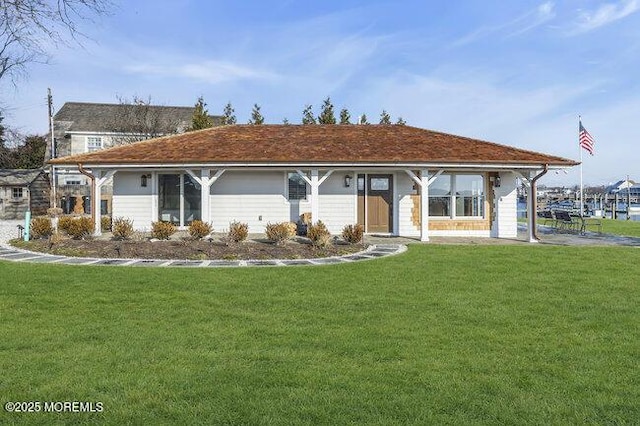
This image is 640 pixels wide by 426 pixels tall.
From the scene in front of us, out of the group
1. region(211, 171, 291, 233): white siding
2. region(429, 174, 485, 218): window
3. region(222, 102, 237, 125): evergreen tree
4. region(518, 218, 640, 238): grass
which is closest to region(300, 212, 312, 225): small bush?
region(211, 171, 291, 233): white siding

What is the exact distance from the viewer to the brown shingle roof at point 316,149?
15.2 m

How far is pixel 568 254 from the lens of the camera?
12.0m

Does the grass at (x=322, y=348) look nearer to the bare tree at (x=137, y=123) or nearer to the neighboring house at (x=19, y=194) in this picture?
the neighboring house at (x=19, y=194)

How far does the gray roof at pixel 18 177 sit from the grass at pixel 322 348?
27003 mm

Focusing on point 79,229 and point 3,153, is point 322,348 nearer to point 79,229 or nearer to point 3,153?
point 79,229

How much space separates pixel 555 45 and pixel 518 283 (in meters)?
11.4

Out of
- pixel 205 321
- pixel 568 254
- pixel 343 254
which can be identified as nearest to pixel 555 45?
pixel 568 254

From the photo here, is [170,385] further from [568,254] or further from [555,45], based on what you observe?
[555,45]

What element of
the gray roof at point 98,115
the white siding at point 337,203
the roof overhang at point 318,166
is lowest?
the white siding at point 337,203

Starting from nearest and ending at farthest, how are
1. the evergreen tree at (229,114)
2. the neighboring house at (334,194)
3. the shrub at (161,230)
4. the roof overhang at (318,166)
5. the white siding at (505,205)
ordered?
1. the shrub at (161,230)
2. the roof overhang at (318,166)
3. the neighboring house at (334,194)
4. the white siding at (505,205)
5. the evergreen tree at (229,114)

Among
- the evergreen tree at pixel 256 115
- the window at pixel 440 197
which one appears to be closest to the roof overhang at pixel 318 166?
the window at pixel 440 197

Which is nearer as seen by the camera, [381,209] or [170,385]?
[170,385]

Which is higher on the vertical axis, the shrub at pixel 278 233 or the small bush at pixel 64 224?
the small bush at pixel 64 224

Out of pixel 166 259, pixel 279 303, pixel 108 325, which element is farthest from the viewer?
pixel 166 259
